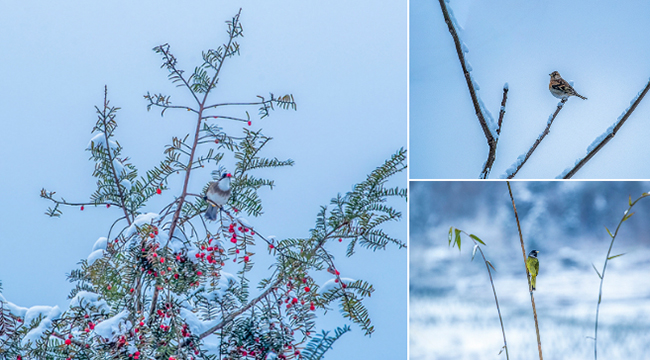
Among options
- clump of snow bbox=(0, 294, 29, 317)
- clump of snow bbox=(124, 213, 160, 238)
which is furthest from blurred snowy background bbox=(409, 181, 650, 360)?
clump of snow bbox=(0, 294, 29, 317)

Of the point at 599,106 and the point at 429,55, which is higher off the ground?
the point at 429,55

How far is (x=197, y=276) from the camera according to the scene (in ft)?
2.70

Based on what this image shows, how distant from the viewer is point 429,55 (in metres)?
1.00

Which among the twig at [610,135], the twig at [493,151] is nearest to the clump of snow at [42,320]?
the twig at [493,151]

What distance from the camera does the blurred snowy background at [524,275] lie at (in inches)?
31.1

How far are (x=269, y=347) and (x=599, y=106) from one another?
74cm

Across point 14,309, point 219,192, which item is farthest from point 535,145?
point 14,309

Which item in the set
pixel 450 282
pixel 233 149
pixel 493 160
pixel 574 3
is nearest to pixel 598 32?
pixel 574 3

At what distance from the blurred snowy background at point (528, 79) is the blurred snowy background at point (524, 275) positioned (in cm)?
5

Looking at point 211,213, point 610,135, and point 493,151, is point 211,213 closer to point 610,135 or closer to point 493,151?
point 493,151

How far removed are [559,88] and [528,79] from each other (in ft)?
0.29

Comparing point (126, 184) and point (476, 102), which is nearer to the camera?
point (476, 102)

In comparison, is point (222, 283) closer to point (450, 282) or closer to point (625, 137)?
point (450, 282)

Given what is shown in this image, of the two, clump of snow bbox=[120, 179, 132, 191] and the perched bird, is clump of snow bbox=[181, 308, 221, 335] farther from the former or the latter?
clump of snow bbox=[120, 179, 132, 191]
